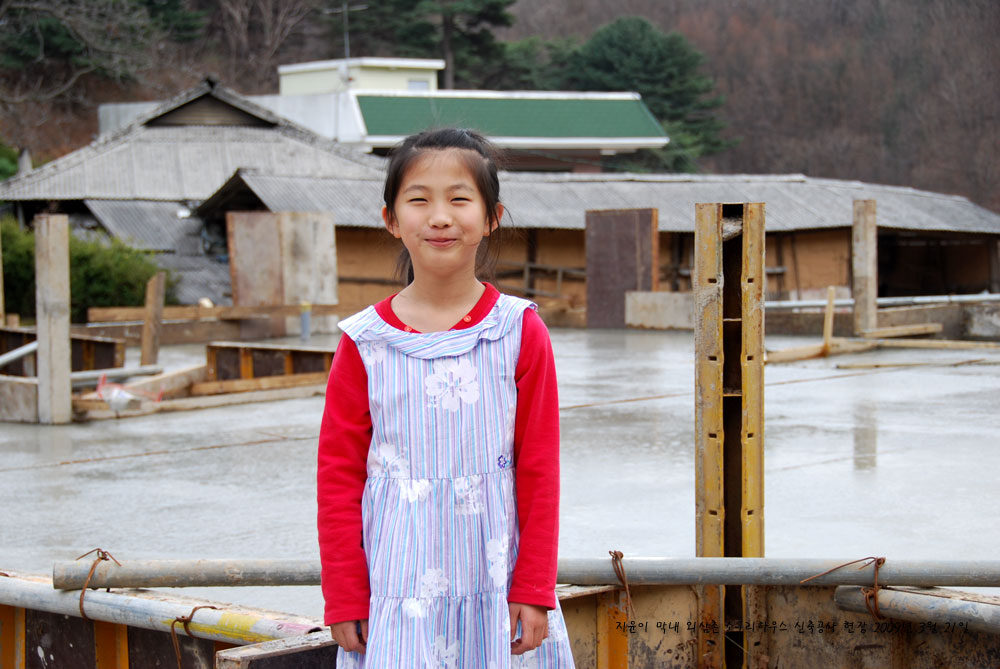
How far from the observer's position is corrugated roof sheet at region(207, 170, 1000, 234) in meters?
23.8

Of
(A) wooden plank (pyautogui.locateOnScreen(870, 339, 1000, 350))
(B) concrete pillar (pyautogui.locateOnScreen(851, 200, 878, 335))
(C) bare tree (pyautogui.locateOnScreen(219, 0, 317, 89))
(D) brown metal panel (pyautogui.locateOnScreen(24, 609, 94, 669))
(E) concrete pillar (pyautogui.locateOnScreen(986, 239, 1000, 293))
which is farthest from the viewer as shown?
(C) bare tree (pyautogui.locateOnScreen(219, 0, 317, 89))

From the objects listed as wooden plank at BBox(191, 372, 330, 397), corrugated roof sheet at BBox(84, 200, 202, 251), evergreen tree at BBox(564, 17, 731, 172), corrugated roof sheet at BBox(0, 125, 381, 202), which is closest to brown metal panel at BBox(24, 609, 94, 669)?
wooden plank at BBox(191, 372, 330, 397)

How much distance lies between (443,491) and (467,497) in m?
0.05

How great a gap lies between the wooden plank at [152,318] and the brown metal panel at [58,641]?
6.52m

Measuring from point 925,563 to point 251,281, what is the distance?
50.3 ft

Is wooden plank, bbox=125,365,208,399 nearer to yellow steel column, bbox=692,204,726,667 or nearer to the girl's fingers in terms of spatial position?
yellow steel column, bbox=692,204,726,667

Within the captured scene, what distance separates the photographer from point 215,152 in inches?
1149

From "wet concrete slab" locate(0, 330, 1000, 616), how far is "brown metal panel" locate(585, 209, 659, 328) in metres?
8.06

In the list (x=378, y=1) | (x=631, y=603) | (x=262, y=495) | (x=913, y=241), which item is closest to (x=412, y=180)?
(x=631, y=603)

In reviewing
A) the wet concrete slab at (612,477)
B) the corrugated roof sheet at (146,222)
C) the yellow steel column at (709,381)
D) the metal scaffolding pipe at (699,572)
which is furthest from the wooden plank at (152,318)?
the corrugated roof sheet at (146,222)

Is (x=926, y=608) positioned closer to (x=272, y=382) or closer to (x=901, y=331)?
(x=272, y=382)

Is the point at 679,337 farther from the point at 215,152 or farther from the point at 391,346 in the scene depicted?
the point at 215,152

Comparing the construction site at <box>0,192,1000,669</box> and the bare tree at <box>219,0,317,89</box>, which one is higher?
the bare tree at <box>219,0,317,89</box>

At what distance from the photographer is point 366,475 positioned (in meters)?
2.55
